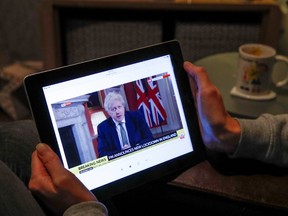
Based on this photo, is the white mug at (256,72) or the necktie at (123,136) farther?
the white mug at (256,72)

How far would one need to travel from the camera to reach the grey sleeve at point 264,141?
0.72 metres

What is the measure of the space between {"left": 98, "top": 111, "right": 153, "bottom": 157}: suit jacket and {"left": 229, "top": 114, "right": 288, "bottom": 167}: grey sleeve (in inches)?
6.3

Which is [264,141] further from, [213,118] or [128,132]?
[128,132]

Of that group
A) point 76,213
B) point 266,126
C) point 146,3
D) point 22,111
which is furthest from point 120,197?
point 22,111

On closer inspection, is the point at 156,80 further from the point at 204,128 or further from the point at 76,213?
the point at 76,213

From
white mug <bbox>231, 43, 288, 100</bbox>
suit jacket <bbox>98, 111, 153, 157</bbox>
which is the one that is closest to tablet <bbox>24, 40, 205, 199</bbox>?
suit jacket <bbox>98, 111, 153, 157</bbox>

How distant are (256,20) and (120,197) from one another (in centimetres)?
90

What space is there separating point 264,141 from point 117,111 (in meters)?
0.26

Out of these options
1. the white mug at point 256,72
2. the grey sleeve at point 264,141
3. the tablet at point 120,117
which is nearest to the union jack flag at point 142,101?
the tablet at point 120,117

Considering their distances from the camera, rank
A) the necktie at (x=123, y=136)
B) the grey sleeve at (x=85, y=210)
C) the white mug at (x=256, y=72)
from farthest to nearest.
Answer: the white mug at (x=256, y=72), the necktie at (x=123, y=136), the grey sleeve at (x=85, y=210)

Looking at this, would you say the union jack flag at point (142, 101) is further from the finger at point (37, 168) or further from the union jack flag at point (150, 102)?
the finger at point (37, 168)

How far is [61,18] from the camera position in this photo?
145 centimetres

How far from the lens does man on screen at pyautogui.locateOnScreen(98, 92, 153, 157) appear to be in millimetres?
687

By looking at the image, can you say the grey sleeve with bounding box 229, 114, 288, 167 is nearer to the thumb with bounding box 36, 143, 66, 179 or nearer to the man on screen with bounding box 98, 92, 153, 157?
the man on screen with bounding box 98, 92, 153, 157
